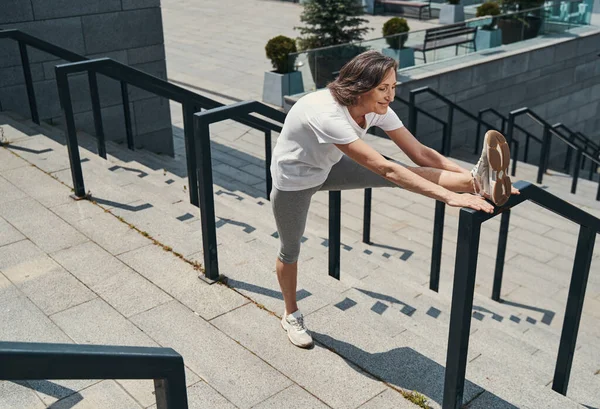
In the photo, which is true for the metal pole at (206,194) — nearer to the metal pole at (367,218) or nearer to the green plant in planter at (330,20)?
the metal pole at (367,218)

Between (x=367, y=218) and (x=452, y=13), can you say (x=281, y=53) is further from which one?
(x=452, y=13)

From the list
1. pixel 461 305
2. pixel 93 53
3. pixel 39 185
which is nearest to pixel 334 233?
pixel 461 305

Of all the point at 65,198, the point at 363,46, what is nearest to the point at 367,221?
the point at 65,198

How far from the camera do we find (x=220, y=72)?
1448cm

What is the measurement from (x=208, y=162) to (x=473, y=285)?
1.70 metres

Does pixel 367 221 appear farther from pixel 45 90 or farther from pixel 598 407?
pixel 45 90

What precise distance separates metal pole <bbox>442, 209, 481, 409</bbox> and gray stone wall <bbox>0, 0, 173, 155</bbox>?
20.4ft

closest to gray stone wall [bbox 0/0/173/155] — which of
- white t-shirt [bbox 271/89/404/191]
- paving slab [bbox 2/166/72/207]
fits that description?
paving slab [bbox 2/166/72/207]

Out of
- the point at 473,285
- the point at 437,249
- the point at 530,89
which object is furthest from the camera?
the point at 530,89

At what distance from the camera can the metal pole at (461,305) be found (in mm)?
2576

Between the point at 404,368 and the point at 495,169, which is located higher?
the point at 495,169

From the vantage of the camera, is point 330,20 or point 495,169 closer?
point 495,169

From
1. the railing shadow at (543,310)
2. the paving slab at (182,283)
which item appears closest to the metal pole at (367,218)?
the railing shadow at (543,310)

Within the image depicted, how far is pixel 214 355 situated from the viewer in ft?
11.0
